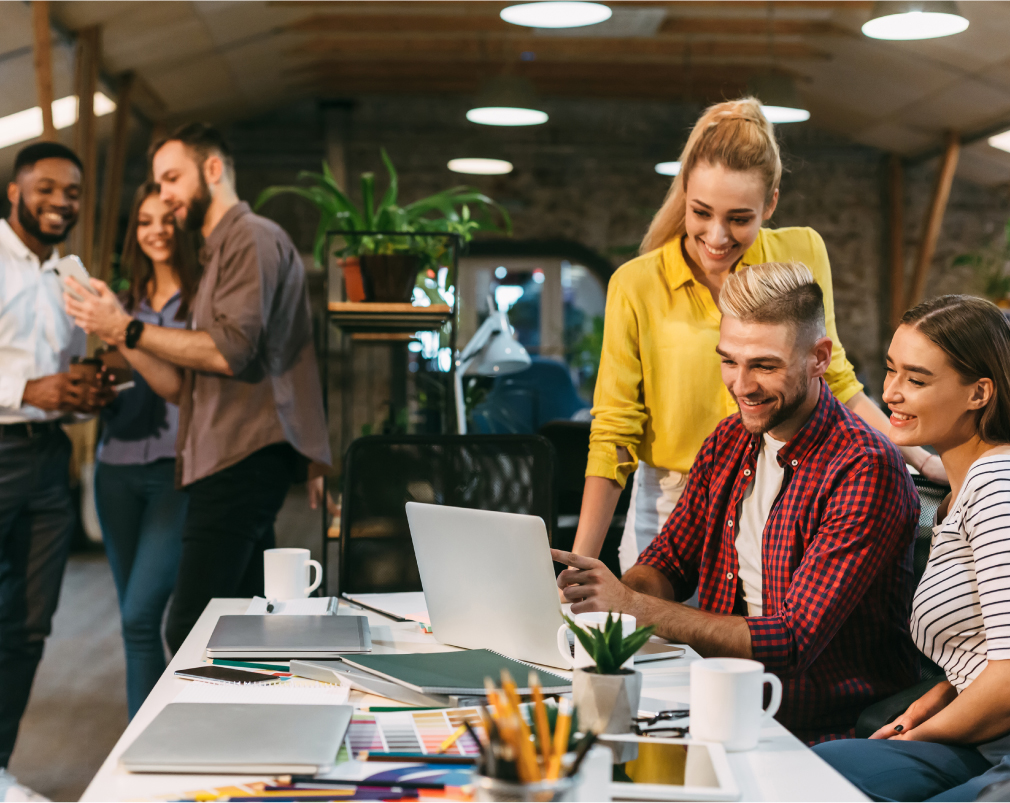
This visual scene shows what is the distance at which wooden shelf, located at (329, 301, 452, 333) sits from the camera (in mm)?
2949

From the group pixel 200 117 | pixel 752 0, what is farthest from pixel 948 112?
pixel 200 117

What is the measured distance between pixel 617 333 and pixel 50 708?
2.38 meters

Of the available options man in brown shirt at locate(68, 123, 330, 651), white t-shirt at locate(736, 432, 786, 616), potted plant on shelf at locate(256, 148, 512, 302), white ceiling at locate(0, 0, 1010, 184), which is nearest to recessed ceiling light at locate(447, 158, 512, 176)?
white ceiling at locate(0, 0, 1010, 184)

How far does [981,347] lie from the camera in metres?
1.42

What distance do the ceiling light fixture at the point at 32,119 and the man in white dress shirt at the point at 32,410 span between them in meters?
3.63

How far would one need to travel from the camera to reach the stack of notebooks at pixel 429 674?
117cm

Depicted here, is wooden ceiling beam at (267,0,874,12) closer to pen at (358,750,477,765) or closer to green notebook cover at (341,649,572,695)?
green notebook cover at (341,649,572,695)

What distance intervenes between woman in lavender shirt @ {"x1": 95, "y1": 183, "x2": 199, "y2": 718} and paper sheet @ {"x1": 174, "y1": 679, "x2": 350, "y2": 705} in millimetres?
1381

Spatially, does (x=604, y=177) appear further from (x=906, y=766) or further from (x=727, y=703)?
(x=727, y=703)

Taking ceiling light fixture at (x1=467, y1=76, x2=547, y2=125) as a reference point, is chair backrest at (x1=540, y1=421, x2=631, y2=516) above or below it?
below

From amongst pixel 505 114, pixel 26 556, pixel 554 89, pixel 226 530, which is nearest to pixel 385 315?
pixel 226 530

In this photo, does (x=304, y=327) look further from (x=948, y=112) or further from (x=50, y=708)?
(x=948, y=112)

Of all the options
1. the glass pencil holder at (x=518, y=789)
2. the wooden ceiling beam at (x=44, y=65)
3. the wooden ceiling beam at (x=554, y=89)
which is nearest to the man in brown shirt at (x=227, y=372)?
the glass pencil holder at (x=518, y=789)

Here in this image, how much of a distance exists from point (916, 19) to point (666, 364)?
2969 millimetres
